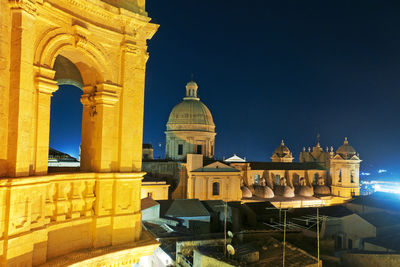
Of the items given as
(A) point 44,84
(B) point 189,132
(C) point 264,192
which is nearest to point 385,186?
(C) point 264,192

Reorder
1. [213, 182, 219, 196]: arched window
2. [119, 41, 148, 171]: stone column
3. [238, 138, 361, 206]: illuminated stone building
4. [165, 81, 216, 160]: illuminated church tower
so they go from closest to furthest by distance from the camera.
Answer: [119, 41, 148, 171]: stone column
[213, 182, 219, 196]: arched window
[238, 138, 361, 206]: illuminated stone building
[165, 81, 216, 160]: illuminated church tower

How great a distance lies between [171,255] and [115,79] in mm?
15833

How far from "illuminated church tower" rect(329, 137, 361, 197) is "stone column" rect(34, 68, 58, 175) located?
2327 inches

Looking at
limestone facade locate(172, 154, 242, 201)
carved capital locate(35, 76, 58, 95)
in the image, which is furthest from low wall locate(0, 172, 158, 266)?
limestone facade locate(172, 154, 242, 201)

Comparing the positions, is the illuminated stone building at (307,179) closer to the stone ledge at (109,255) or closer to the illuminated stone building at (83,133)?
the stone ledge at (109,255)

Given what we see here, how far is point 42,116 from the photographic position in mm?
6422

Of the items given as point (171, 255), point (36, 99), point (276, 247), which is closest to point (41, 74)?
point (36, 99)

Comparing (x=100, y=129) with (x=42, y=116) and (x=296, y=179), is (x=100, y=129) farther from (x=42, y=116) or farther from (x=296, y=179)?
(x=296, y=179)

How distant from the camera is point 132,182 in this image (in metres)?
8.00

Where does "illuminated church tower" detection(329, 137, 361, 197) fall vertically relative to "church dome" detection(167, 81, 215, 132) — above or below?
below

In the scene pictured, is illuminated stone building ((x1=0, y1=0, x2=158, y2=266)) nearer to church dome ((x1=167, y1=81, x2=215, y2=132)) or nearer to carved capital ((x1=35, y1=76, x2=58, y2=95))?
carved capital ((x1=35, y1=76, x2=58, y2=95))

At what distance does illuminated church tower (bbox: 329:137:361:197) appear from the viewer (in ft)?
187

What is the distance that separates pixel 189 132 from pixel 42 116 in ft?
154

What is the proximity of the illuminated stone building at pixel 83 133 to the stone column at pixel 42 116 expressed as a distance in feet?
0.07
